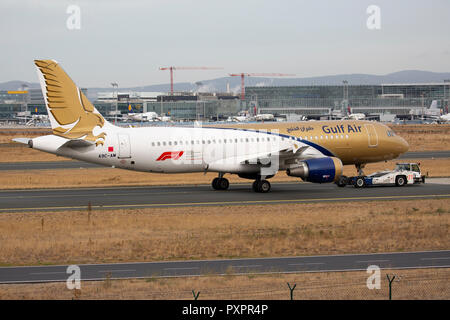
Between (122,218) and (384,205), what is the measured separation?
1725cm

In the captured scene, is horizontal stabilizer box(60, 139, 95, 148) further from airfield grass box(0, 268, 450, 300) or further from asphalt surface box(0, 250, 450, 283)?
airfield grass box(0, 268, 450, 300)

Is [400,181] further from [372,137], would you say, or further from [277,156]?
[277,156]

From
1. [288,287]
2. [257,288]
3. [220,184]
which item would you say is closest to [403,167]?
[220,184]

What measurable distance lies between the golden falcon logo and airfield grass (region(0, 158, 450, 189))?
36.3 feet

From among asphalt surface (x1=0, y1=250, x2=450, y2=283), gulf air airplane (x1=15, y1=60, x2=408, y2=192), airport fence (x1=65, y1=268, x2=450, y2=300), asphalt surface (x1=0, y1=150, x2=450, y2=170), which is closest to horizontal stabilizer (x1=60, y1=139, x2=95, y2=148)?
gulf air airplane (x1=15, y1=60, x2=408, y2=192)

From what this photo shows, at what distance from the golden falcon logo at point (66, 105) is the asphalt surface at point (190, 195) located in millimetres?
4963

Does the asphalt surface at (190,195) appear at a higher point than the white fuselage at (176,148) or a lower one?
lower

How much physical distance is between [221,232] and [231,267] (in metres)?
7.43

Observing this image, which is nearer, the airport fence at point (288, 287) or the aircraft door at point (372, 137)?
the airport fence at point (288, 287)

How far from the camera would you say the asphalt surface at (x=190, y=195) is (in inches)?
1745

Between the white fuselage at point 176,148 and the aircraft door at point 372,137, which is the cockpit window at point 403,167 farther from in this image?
the white fuselage at point 176,148

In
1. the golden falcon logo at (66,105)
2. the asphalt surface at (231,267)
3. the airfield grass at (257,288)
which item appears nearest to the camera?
the airfield grass at (257,288)

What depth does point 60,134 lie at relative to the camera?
47.3 meters

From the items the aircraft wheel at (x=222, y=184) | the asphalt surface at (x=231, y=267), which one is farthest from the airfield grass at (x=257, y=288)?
the aircraft wheel at (x=222, y=184)
